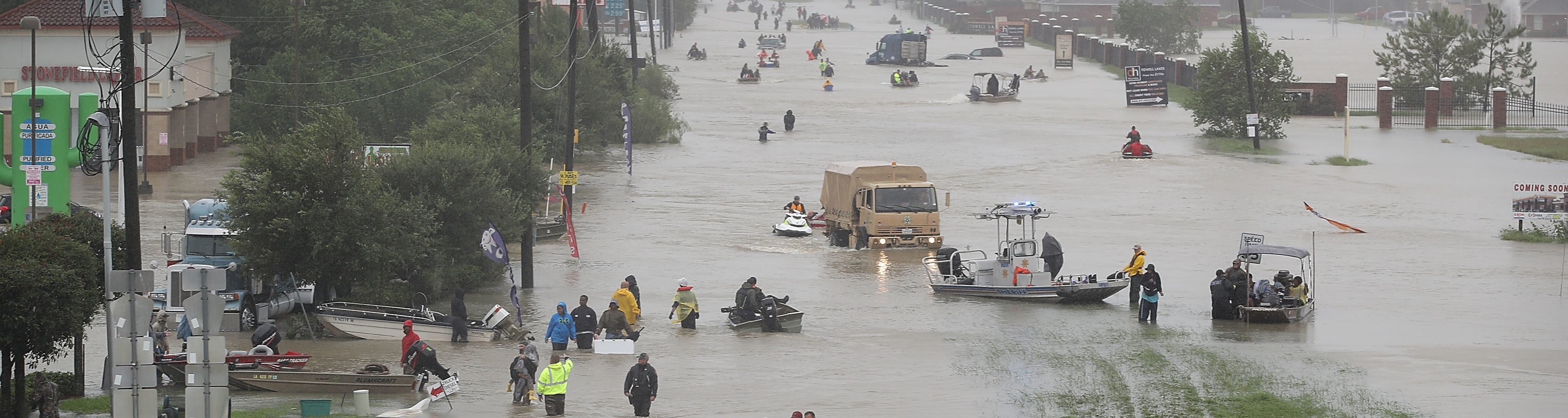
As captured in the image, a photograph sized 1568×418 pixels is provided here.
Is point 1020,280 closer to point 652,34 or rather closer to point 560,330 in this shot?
point 560,330

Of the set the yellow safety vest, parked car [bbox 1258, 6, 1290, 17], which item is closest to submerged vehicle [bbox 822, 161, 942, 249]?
the yellow safety vest

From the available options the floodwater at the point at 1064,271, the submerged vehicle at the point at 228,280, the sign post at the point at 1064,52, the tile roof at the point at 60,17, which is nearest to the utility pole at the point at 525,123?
the floodwater at the point at 1064,271

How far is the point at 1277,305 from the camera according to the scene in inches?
1064

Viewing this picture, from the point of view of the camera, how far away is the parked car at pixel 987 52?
117438mm

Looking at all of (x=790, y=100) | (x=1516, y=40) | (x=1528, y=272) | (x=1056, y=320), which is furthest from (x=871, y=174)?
(x=1516, y=40)

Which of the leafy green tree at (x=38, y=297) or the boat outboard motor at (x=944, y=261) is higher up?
the leafy green tree at (x=38, y=297)

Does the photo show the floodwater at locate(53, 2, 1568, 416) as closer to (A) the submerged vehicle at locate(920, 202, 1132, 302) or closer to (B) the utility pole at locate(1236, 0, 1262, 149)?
(A) the submerged vehicle at locate(920, 202, 1132, 302)

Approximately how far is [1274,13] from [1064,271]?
158m

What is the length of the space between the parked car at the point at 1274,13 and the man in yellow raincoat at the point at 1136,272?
521 feet

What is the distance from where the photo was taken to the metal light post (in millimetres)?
29344

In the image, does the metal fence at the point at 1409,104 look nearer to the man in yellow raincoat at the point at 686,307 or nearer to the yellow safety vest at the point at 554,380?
the man in yellow raincoat at the point at 686,307

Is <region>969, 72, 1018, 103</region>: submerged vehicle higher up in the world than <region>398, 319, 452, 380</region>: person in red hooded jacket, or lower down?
higher up

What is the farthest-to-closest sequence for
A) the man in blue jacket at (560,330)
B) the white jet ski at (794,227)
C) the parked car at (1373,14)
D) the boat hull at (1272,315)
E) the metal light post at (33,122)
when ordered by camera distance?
the parked car at (1373,14), the white jet ski at (794,227), the metal light post at (33,122), the boat hull at (1272,315), the man in blue jacket at (560,330)

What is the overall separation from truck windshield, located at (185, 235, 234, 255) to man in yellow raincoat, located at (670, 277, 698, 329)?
Result: 7773 millimetres
